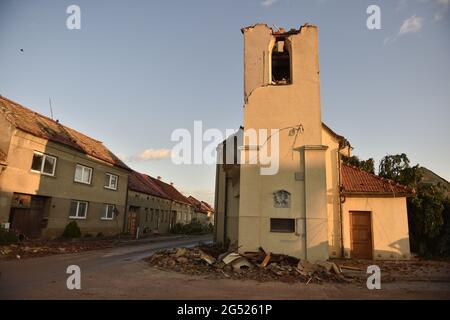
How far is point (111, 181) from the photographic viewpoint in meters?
25.9

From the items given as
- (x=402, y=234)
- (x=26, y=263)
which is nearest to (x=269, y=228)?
(x=402, y=234)

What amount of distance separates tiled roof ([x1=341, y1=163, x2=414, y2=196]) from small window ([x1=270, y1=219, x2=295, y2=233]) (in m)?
4.49

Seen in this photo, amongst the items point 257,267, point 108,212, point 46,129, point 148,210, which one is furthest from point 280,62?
point 148,210

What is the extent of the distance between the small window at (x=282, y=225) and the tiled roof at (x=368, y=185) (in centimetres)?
449

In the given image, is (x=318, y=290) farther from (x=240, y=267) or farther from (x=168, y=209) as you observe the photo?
(x=168, y=209)

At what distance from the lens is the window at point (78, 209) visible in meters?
21.2

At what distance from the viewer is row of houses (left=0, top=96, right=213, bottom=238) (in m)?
17.0

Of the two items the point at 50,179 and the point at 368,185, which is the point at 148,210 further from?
the point at 368,185

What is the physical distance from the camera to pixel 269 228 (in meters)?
12.7

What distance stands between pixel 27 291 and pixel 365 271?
1078cm

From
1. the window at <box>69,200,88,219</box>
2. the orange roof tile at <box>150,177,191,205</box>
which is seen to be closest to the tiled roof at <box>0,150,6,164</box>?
the window at <box>69,200,88,219</box>

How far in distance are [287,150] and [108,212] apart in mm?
17436

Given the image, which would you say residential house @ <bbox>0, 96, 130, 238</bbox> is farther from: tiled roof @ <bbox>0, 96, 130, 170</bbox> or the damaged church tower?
the damaged church tower

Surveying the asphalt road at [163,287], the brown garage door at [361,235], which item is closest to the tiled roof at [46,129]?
the asphalt road at [163,287]
